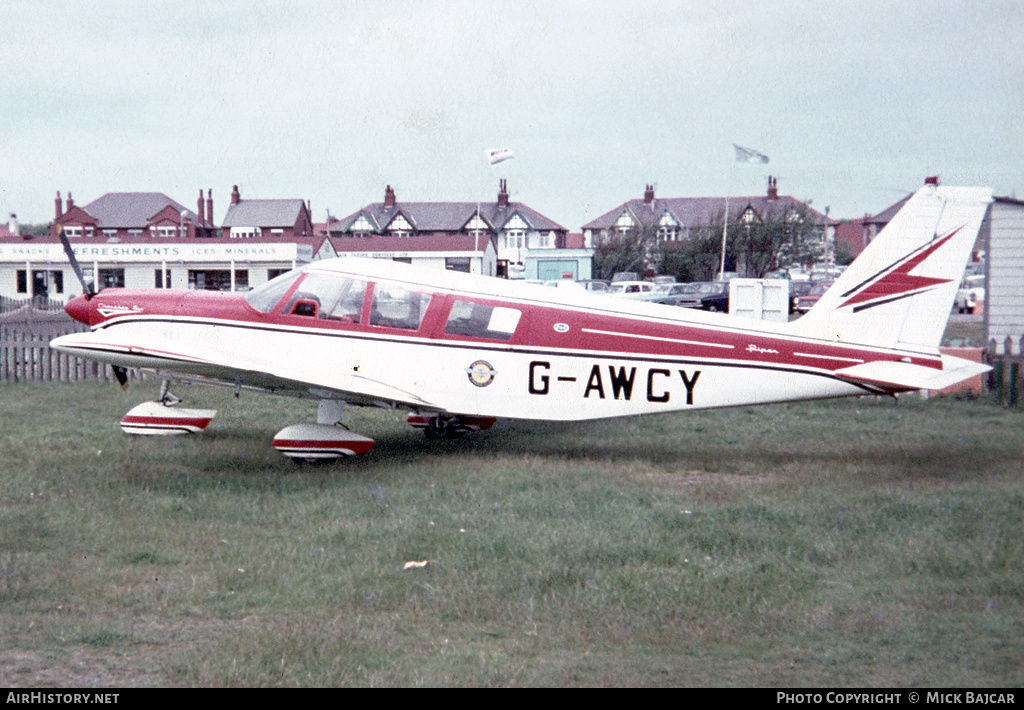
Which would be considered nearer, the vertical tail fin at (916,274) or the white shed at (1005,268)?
the vertical tail fin at (916,274)

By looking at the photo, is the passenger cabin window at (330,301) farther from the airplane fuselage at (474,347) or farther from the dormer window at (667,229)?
the dormer window at (667,229)

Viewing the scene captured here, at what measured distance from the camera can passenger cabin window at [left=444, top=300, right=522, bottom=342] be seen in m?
9.84

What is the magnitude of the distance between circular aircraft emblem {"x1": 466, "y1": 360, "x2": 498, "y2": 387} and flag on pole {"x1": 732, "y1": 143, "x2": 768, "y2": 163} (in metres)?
27.9

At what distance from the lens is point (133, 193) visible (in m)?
75.8

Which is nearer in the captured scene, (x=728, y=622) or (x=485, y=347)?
(x=728, y=622)

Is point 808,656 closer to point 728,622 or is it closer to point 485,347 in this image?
point 728,622

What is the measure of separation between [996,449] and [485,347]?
5.75m

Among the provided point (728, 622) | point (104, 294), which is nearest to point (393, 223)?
point (104, 294)

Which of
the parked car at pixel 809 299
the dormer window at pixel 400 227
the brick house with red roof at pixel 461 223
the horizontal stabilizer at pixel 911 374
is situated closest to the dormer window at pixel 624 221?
the brick house with red roof at pixel 461 223

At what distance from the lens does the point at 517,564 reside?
248 inches

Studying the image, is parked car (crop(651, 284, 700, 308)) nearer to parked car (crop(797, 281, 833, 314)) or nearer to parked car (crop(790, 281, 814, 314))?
parked car (crop(797, 281, 833, 314))

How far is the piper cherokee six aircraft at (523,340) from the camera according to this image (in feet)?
29.7

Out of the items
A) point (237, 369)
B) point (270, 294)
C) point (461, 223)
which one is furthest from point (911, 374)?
point (461, 223)

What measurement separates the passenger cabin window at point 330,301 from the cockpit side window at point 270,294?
0.50 feet
